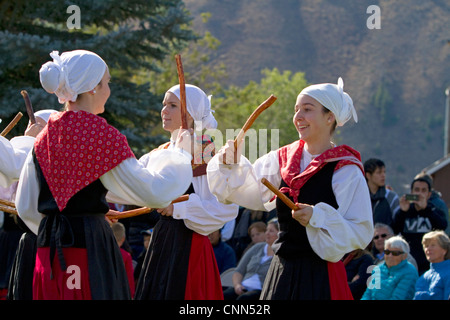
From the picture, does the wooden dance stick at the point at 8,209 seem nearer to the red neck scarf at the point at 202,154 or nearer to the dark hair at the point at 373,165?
the red neck scarf at the point at 202,154

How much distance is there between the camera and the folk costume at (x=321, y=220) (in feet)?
13.1

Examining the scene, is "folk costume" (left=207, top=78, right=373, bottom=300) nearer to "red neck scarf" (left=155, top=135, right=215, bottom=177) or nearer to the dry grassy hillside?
"red neck scarf" (left=155, top=135, right=215, bottom=177)

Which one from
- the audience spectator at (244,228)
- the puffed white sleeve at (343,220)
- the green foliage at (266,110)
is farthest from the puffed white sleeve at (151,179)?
the green foliage at (266,110)

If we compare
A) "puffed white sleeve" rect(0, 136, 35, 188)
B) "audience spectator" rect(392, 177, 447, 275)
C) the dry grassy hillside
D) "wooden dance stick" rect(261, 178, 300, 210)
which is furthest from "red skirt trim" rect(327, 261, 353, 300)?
the dry grassy hillside

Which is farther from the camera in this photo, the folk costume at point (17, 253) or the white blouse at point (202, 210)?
the white blouse at point (202, 210)

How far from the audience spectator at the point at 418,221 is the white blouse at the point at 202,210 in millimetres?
3042

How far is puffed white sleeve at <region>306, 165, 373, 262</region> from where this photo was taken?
3.97 metres

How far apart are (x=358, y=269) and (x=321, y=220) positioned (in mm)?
2916

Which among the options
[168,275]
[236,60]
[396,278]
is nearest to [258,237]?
[396,278]

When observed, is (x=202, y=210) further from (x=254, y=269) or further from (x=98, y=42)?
(x=98, y=42)

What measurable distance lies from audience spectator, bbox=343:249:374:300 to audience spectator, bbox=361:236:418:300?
80mm

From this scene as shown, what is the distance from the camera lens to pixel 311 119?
4.23 meters

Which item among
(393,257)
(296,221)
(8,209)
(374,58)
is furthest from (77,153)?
(374,58)

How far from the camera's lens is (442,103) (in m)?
73.4
